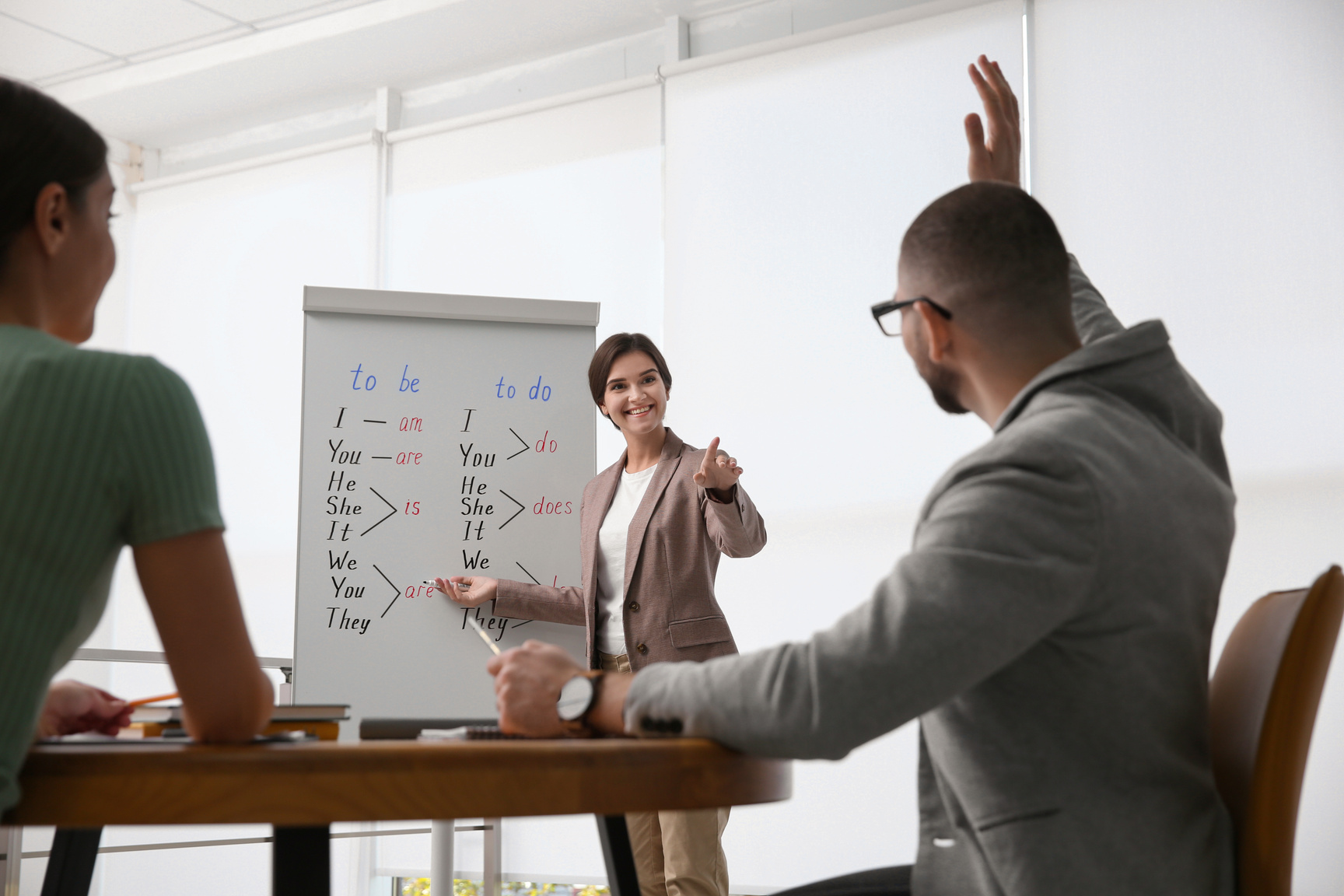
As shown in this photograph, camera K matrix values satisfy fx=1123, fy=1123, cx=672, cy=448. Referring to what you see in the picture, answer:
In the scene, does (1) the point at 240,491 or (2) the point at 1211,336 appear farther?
(1) the point at 240,491

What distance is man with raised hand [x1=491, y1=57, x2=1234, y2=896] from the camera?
84cm

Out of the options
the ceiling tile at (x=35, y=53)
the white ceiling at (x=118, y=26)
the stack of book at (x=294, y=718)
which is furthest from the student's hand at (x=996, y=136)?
the ceiling tile at (x=35, y=53)

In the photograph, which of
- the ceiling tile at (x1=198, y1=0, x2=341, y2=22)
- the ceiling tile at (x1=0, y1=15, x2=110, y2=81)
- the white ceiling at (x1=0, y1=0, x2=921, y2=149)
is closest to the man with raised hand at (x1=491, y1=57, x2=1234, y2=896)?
the white ceiling at (x1=0, y1=0, x2=921, y2=149)

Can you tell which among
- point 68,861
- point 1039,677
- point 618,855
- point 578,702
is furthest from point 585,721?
point 68,861

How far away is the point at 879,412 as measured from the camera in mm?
3793

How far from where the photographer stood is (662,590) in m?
2.69

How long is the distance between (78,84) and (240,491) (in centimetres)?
193

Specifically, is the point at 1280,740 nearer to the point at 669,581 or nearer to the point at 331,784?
the point at 331,784

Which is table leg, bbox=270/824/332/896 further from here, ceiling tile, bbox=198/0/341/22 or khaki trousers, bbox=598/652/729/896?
ceiling tile, bbox=198/0/341/22

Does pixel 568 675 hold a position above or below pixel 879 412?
below

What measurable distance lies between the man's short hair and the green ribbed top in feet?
2.28

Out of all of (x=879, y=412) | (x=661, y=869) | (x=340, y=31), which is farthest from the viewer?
(x=340, y=31)

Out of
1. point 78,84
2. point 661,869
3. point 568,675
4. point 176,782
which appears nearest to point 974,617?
point 568,675

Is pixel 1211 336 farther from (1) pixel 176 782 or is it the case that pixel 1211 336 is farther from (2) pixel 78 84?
(2) pixel 78 84
